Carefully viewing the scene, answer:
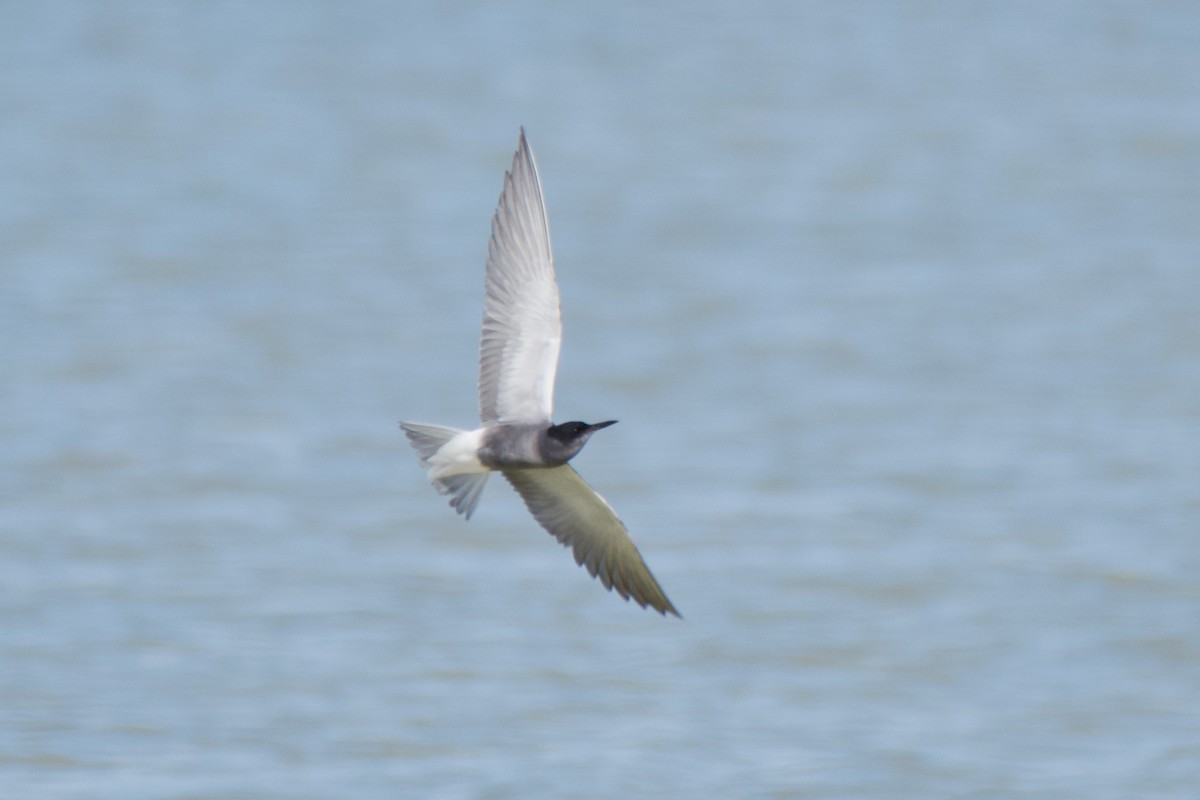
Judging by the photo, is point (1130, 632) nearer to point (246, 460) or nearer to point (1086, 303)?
point (246, 460)

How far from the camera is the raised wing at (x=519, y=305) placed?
19.2 feet

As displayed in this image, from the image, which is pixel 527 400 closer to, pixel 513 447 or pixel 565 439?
pixel 513 447

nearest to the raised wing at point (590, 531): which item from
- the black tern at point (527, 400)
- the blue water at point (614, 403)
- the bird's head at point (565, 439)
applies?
the black tern at point (527, 400)

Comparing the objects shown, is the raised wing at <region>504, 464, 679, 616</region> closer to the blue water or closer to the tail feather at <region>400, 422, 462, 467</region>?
the tail feather at <region>400, 422, 462, 467</region>

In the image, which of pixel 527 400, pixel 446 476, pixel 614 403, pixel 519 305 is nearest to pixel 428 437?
pixel 446 476

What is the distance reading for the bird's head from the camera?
5477mm

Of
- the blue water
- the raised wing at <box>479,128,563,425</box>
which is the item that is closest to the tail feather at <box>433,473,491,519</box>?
the raised wing at <box>479,128,563,425</box>

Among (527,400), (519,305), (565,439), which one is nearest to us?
(565,439)

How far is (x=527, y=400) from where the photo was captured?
19.1 feet

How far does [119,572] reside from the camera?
32.2 feet

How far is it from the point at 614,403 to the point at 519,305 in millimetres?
6611

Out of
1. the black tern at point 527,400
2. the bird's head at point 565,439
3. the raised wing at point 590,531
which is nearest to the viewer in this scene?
the bird's head at point 565,439

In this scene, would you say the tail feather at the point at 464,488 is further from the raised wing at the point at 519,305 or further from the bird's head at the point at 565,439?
the bird's head at the point at 565,439

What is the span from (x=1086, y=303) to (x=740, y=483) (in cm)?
507
